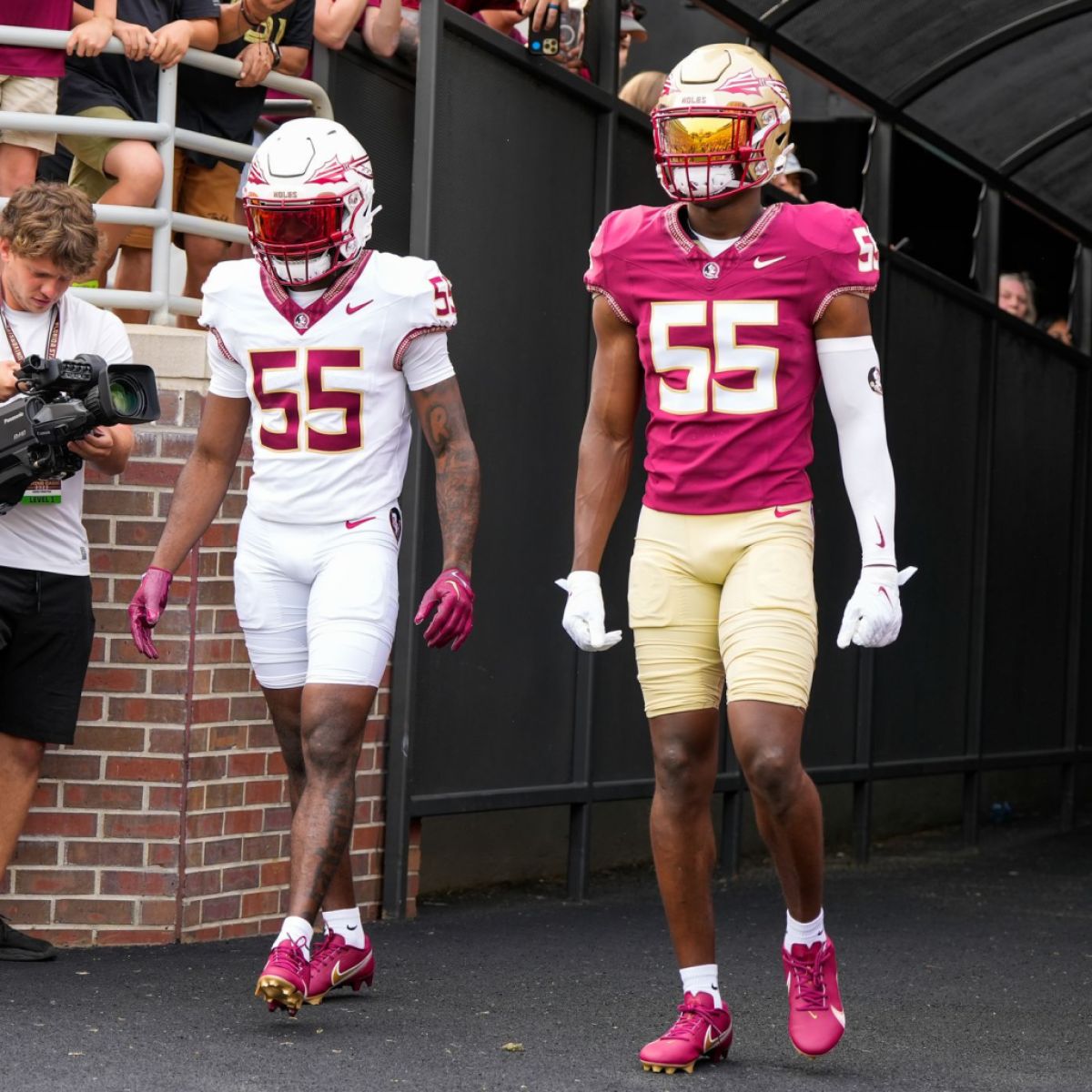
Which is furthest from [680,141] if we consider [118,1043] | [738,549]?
[118,1043]

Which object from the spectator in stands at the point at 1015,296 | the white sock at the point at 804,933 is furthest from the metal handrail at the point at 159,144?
the spectator in stands at the point at 1015,296

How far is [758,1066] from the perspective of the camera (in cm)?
488

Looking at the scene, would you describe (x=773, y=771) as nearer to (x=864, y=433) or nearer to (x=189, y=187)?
(x=864, y=433)

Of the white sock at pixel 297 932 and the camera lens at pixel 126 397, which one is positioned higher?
the camera lens at pixel 126 397

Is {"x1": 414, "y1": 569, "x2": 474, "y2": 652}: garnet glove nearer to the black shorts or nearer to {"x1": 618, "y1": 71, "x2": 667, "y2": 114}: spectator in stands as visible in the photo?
the black shorts

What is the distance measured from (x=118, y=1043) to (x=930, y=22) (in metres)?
6.84

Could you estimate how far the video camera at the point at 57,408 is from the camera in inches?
214

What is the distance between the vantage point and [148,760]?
6395 mm

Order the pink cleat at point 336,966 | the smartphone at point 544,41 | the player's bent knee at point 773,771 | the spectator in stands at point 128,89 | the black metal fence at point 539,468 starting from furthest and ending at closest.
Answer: the smartphone at point 544,41, the black metal fence at point 539,468, the spectator in stands at point 128,89, the pink cleat at point 336,966, the player's bent knee at point 773,771

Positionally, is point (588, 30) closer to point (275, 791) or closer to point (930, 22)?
point (930, 22)

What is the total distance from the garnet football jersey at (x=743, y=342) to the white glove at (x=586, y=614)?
0.28 metres

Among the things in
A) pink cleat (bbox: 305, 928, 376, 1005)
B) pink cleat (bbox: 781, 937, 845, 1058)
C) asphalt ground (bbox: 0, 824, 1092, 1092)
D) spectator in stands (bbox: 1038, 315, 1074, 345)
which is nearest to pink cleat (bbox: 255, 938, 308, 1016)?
asphalt ground (bbox: 0, 824, 1092, 1092)

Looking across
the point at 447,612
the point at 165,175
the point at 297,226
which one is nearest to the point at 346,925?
the point at 447,612

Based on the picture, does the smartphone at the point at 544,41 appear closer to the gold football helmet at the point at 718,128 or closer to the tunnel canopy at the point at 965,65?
the tunnel canopy at the point at 965,65
